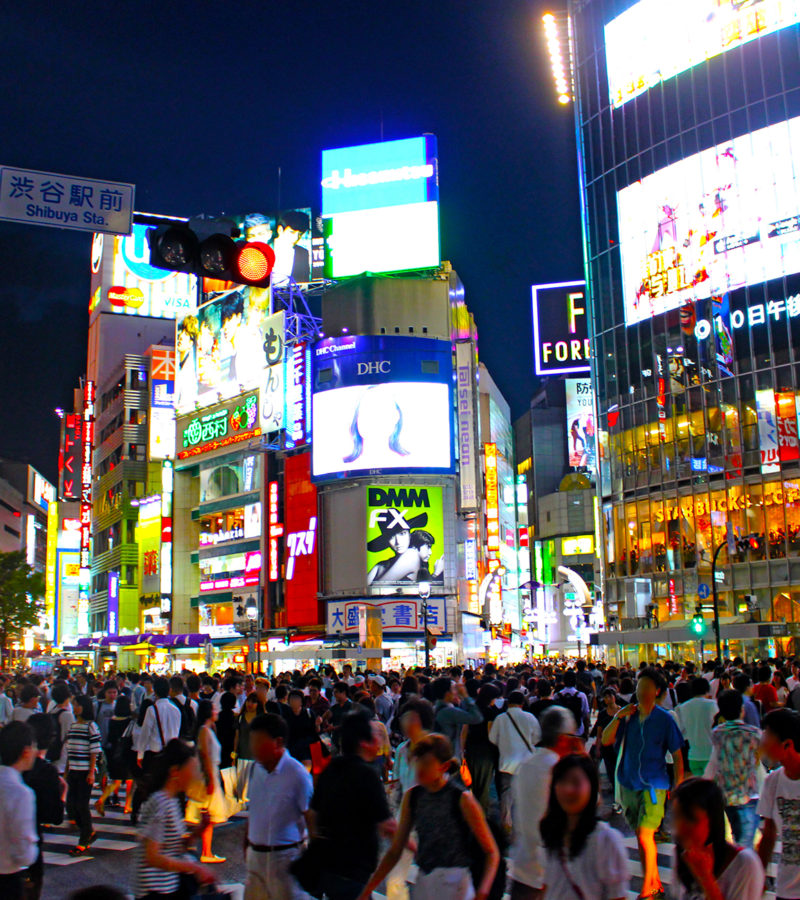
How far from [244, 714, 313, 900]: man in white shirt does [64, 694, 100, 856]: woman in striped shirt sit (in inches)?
255

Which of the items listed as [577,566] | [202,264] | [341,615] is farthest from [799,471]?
[577,566]

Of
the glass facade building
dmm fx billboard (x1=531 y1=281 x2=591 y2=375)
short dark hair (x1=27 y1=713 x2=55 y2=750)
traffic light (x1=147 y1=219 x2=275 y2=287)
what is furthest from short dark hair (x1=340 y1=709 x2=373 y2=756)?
dmm fx billboard (x1=531 y1=281 x2=591 y2=375)

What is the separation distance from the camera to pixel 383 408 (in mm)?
56750

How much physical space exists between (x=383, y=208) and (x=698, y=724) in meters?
54.9

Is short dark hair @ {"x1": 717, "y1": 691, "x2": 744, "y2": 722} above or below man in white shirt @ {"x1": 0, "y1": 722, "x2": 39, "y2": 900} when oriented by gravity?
above

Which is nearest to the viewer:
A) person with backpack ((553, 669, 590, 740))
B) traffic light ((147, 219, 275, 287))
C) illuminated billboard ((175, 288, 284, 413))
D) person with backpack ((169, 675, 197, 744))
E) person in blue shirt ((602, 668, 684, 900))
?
person in blue shirt ((602, 668, 684, 900))

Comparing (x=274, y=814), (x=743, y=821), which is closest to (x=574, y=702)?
(x=743, y=821)

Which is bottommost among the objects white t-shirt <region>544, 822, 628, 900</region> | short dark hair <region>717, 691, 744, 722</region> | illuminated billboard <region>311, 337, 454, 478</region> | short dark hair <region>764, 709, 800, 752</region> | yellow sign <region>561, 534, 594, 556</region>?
white t-shirt <region>544, 822, 628, 900</region>

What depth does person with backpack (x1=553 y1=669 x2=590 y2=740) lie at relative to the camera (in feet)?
46.5

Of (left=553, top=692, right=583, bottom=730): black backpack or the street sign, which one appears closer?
the street sign

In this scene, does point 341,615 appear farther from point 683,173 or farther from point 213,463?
Answer: point 683,173

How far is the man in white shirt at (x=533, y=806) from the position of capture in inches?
255

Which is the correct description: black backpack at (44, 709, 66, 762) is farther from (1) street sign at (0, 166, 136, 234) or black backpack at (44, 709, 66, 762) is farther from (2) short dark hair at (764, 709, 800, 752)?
(2) short dark hair at (764, 709, 800, 752)

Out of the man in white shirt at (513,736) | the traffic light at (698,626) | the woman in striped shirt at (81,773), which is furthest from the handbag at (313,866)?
the traffic light at (698,626)
